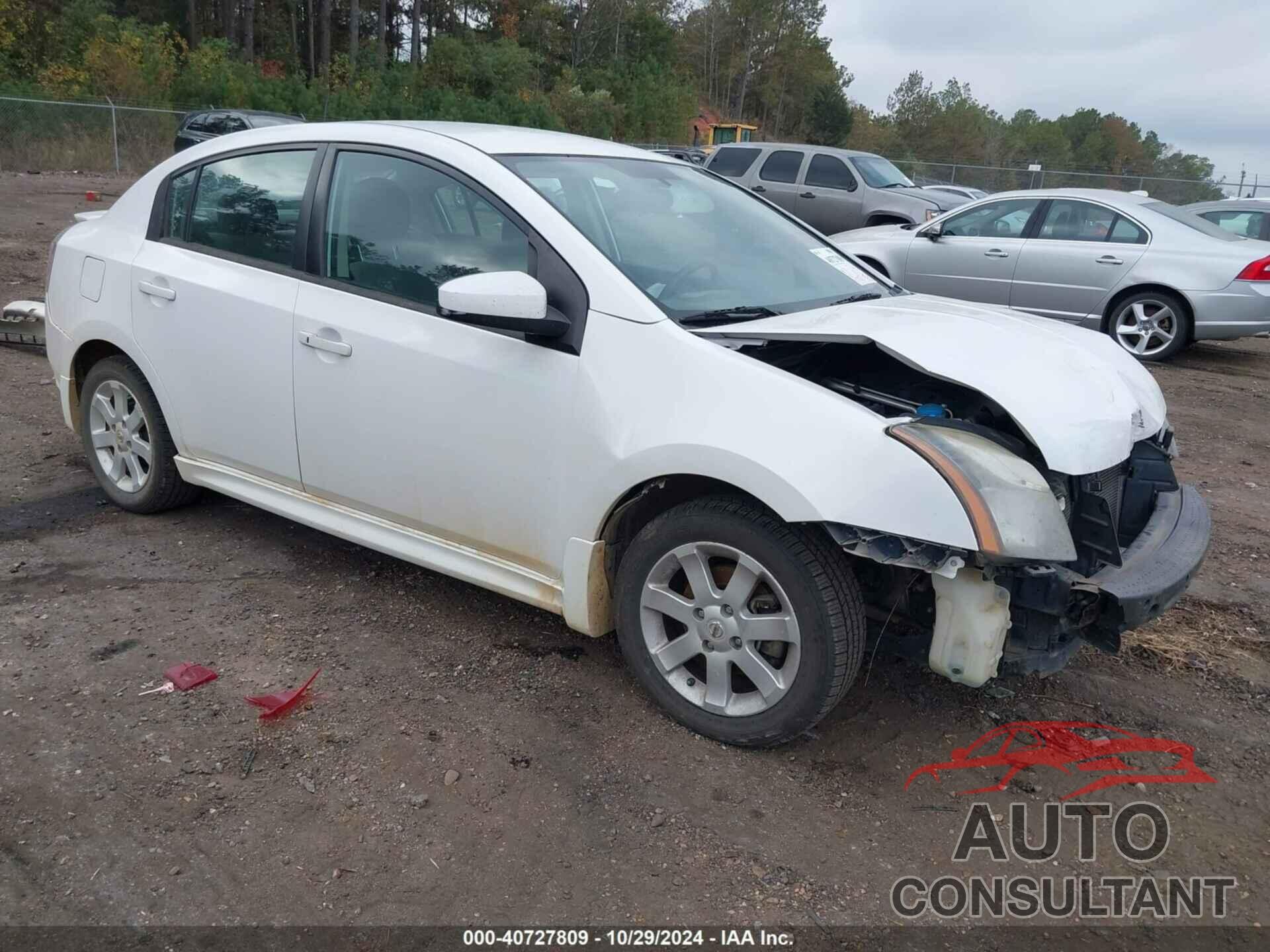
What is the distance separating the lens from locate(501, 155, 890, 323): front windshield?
3.30 metres

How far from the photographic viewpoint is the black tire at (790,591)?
2.79 meters

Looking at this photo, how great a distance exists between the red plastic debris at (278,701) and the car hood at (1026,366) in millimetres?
1757

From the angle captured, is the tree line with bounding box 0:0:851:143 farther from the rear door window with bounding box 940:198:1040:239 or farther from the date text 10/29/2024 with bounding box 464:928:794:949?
the date text 10/29/2024 with bounding box 464:928:794:949

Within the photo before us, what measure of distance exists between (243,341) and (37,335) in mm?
4927

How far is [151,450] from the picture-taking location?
447cm

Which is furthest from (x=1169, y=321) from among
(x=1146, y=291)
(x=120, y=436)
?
(x=120, y=436)

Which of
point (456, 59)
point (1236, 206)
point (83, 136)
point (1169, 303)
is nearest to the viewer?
point (1169, 303)

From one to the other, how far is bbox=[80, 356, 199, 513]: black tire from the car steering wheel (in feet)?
7.99

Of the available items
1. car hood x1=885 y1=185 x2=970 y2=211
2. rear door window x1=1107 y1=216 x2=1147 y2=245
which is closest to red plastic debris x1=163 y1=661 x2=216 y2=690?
rear door window x1=1107 y1=216 x2=1147 y2=245

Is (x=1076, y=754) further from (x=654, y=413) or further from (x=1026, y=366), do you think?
(x=654, y=413)

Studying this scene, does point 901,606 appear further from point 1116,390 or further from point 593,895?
point 593,895

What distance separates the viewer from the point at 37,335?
25.2ft

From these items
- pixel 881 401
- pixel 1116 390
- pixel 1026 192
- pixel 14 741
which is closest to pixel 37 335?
pixel 14 741

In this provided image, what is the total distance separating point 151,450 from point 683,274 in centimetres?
263
